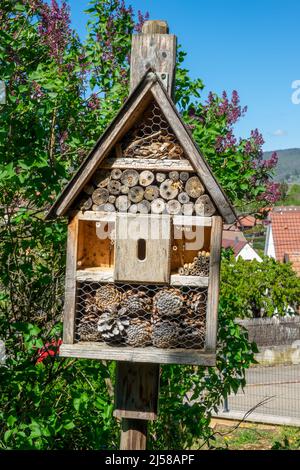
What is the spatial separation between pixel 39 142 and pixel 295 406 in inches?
408

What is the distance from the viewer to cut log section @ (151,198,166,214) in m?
3.05

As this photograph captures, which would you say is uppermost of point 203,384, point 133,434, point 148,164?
point 148,164

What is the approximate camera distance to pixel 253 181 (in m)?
6.10

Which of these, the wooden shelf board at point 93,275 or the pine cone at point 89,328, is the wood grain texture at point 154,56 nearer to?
the wooden shelf board at point 93,275

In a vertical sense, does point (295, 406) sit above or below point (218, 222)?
below

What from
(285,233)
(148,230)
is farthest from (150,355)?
(285,233)

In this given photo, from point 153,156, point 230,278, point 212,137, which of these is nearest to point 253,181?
point 212,137

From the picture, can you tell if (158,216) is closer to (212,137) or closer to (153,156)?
(153,156)

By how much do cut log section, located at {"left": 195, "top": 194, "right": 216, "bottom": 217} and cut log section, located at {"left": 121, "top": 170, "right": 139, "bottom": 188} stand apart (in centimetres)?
29

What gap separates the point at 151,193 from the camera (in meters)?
3.06

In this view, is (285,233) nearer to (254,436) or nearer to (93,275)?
(254,436)

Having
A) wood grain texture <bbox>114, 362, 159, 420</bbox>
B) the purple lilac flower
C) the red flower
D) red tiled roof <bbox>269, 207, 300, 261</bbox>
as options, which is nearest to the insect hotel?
wood grain texture <bbox>114, 362, 159, 420</bbox>

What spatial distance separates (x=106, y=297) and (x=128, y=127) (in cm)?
74

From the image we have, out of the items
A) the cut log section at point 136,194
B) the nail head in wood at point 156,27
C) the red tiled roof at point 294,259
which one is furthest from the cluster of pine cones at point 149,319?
the red tiled roof at point 294,259
